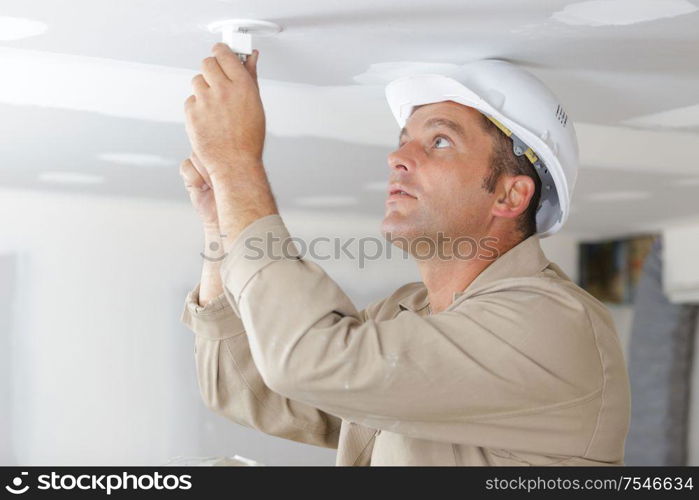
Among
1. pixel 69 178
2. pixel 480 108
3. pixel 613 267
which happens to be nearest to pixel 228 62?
pixel 480 108

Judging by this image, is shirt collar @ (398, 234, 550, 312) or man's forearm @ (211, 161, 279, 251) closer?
man's forearm @ (211, 161, 279, 251)

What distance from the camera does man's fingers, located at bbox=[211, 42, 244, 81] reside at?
193cm

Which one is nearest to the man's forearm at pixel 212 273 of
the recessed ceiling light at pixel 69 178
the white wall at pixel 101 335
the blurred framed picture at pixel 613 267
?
the recessed ceiling light at pixel 69 178

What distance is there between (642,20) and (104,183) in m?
3.48

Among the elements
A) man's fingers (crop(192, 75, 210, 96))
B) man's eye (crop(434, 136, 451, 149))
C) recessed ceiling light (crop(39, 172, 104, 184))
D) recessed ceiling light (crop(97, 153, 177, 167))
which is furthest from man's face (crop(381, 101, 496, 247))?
recessed ceiling light (crop(39, 172, 104, 184))

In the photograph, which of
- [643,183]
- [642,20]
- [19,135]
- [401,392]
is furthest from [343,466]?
[643,183]

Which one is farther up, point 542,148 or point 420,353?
point 542,148

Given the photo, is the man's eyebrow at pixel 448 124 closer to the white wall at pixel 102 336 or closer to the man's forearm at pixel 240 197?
the man's forearm at pixel 240 197

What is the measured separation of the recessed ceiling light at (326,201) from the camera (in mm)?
5305

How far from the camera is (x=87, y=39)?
234cm

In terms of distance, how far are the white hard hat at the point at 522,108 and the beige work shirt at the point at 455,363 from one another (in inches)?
10.5

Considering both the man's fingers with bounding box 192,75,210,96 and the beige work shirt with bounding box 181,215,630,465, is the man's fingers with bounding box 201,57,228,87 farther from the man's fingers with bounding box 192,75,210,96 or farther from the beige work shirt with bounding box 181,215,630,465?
the beige work shirt with bounding box 181,215,630,465

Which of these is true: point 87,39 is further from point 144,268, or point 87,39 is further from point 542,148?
point 144,268

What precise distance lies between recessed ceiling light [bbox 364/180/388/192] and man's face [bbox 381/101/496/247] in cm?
246
